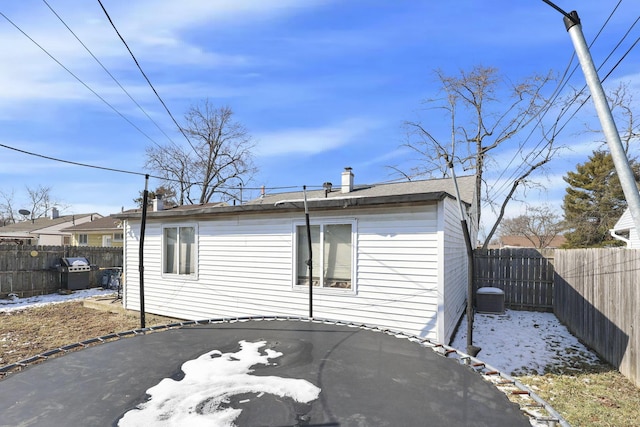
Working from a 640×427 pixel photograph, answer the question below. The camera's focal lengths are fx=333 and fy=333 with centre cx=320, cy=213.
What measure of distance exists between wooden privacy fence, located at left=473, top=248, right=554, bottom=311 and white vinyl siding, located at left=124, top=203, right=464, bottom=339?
3981mm

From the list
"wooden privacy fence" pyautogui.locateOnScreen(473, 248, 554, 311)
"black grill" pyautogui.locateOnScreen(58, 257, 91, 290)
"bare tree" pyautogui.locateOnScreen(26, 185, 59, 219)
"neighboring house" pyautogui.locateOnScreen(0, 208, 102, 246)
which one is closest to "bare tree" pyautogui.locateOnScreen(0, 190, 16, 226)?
"bare tree" pyautogui.locateOnScreen(26, 185, 59, 219)

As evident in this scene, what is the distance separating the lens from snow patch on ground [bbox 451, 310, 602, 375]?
480 centimetres

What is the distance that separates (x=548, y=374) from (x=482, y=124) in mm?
12976

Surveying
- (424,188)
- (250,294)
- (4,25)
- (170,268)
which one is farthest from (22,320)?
(424,188)

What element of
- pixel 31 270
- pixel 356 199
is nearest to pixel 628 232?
pixel 356 199

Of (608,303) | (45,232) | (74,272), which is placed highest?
(45,232)

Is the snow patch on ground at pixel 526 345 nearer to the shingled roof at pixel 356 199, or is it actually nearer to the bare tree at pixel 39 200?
the shingled roof at pixel 356 199

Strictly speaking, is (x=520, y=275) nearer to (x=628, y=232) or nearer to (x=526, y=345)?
(x=526, y=345)

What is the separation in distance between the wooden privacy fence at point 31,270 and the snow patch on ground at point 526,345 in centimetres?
1308

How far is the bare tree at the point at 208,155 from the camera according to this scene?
2228cm

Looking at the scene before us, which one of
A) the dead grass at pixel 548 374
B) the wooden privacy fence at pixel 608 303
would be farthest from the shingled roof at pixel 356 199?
the dead grass at pixel 548 374

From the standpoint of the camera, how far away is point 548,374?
4457 millimetres

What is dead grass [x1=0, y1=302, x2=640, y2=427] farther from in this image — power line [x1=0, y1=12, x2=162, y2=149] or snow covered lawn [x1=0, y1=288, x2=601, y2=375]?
power line [x1=0, y1=12, x2=162, y2=149]

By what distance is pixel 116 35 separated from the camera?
5.18m
